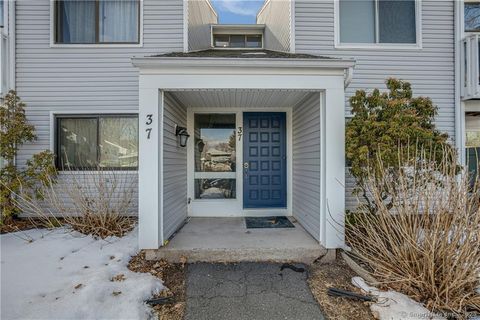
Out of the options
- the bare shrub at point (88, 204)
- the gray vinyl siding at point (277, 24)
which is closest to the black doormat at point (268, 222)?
the bare shrub at point (88, 204)

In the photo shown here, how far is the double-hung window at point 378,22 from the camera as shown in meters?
5.80

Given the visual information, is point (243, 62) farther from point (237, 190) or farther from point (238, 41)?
point (238, 41)

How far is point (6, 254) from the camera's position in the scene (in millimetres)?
3734

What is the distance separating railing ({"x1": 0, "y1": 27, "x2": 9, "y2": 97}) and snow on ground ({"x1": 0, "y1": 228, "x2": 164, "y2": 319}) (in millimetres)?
3135

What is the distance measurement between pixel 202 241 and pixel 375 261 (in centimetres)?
242

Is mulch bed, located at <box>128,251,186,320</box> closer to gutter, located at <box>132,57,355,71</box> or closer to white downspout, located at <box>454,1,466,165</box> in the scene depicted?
gutter, located at <box>132,57,355,71</box>

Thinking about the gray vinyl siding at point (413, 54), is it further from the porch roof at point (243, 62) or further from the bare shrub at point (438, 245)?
the bare shrub at point (438, 245)

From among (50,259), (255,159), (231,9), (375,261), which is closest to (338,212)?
(375,261)

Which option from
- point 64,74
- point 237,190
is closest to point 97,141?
point 64,74

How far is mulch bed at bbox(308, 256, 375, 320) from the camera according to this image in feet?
8.75

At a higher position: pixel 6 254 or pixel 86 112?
pixel 86 112

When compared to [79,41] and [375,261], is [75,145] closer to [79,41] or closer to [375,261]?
[79,41]

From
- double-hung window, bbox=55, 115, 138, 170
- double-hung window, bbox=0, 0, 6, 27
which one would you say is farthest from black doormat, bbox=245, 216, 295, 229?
double-hung window, bbox=0, 0, 6, 27

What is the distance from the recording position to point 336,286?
3.13 m
